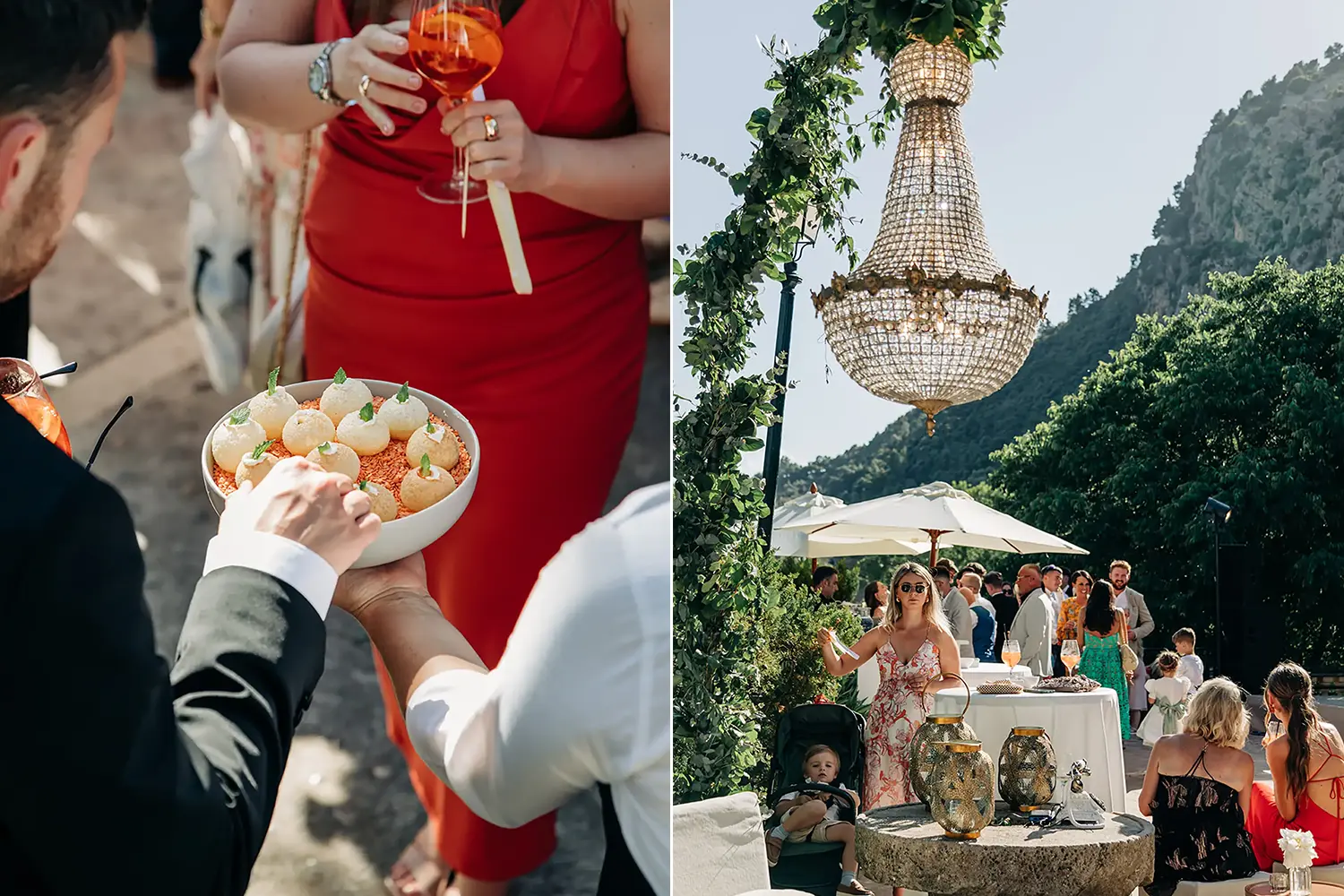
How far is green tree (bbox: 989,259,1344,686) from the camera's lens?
17625mm

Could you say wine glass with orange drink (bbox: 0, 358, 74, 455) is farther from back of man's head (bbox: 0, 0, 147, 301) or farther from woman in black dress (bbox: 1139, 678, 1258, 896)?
woman in black dress (bbox: 1139, 678, 1258, 896)

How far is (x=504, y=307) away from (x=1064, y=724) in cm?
341

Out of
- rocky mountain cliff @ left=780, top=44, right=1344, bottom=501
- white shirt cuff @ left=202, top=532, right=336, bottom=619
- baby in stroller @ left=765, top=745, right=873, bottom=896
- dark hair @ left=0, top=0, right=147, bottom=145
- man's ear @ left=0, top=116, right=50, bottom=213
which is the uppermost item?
rocky mountain cliff @ left=780, top=44, right=1344, bottom=501

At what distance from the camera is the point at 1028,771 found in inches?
152

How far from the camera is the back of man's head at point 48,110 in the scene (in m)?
2.06

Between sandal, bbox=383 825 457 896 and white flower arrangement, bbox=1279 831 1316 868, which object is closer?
sandal, bbox=383 825 457 896

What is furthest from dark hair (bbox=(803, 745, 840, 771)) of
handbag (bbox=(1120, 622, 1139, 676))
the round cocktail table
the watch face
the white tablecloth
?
handbag (bbox=(1120, 622, 1139, 676))

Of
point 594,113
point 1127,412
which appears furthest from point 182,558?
point 1127,412

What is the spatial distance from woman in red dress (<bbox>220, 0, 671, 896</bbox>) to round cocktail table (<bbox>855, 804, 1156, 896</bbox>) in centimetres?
163

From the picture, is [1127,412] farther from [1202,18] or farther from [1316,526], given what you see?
[1202,18]

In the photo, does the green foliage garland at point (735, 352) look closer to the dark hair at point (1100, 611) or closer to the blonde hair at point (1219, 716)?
the blonde hair at point (1219, 716)

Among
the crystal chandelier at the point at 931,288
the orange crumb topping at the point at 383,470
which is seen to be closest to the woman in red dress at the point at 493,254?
the orange crumb topping at the point at 383,470

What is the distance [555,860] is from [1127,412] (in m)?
21.6

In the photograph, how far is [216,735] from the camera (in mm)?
1877
